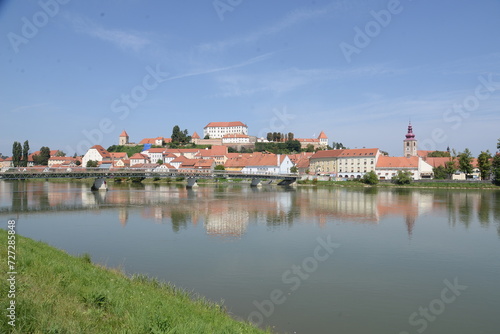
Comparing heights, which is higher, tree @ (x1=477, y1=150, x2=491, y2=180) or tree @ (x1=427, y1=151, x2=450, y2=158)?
tree @ (x1=427, y1=151, x2=450, y2=158)

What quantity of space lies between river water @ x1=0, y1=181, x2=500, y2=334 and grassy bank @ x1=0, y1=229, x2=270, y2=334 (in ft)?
5.80

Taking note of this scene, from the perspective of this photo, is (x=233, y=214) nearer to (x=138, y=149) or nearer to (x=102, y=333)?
(x=102, y=333)

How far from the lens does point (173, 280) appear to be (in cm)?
1248

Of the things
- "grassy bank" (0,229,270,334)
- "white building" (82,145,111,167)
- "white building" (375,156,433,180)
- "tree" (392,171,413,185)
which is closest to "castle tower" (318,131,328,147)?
"white building" (375,156,433,180)

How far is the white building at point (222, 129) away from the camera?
138375 mm

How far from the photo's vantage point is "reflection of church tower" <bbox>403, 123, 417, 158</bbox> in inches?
3654

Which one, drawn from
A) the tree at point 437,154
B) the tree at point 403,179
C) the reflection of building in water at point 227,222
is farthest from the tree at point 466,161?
the reflection of building in water at point 227,222

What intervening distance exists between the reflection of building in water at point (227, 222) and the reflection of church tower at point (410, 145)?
72282 mm

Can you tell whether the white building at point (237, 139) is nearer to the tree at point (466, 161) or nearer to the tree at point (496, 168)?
the tree at point (466, 161)

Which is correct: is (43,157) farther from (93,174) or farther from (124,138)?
(93,174)

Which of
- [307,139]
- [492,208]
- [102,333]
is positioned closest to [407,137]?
[307,139]

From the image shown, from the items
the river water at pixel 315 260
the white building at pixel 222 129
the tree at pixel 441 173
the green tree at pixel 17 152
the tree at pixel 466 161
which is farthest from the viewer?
the white building at pixel 222 129

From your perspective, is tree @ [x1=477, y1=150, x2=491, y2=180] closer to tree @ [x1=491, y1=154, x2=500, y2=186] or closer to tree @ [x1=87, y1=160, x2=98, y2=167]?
tree @ [x1=491, y1=154, x2=500, y2=186]

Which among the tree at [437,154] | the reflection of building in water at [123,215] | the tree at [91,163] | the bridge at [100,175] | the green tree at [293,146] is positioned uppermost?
the green tree at [293,146]
